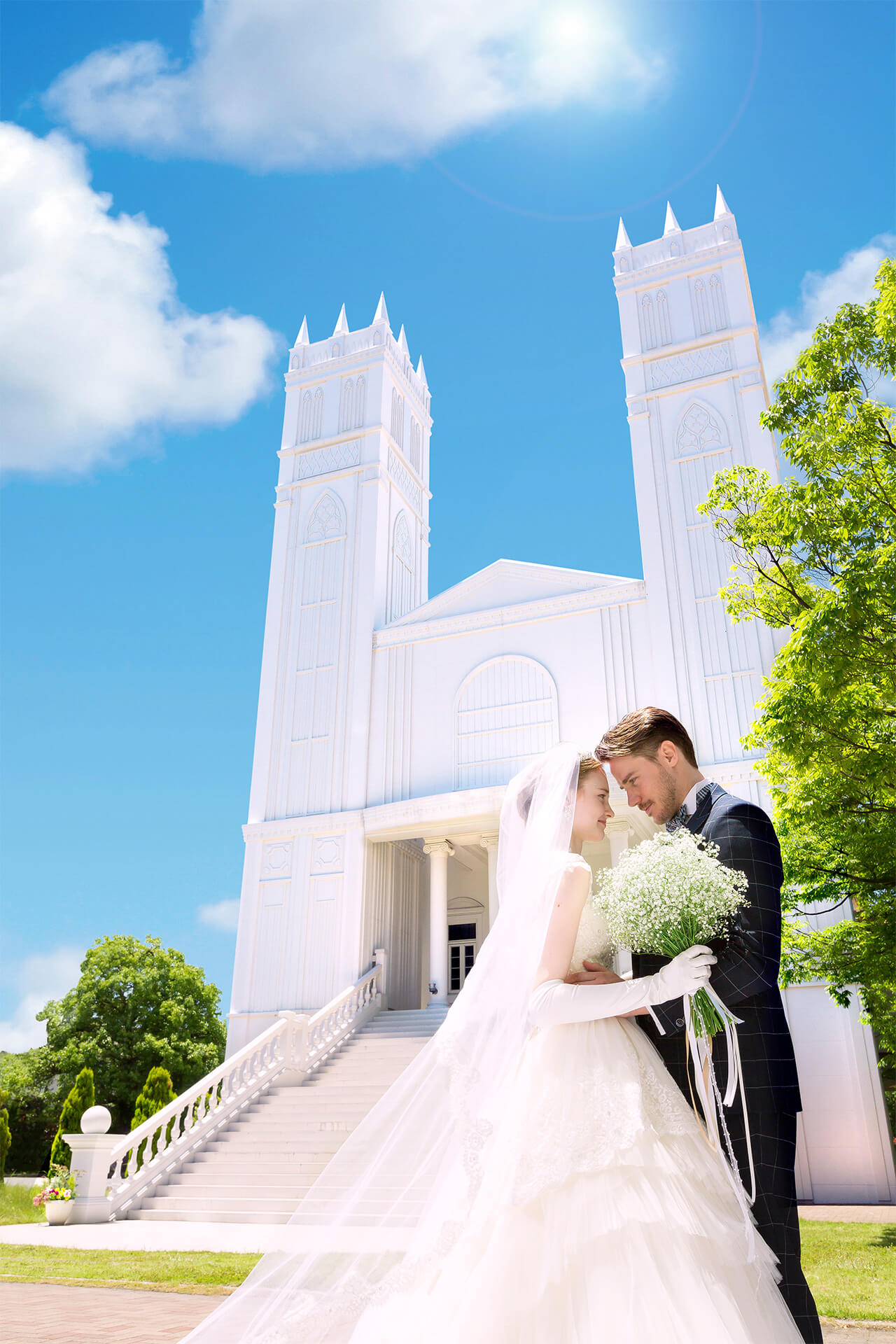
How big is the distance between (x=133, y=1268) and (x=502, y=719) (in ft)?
49.5

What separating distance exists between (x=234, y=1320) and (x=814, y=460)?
8.94 meters

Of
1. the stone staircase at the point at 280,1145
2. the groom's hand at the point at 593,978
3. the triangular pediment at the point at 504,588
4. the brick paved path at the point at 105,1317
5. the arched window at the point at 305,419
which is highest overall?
the arched window at the point at 305,419

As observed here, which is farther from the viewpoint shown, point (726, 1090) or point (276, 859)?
point (276, 859)

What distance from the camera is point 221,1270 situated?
23.0 ft

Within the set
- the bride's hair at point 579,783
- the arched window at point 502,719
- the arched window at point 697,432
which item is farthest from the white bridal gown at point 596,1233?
the arched window at point 697,432

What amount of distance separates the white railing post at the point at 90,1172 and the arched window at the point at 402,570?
50.2 feet

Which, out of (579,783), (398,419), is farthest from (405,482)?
(579,783)

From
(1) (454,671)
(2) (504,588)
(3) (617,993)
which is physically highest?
(2) (504,588)

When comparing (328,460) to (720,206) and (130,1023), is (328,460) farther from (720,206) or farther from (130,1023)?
(130,1023)

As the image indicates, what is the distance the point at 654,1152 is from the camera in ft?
9.68

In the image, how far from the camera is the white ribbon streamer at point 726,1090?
2.90 metres

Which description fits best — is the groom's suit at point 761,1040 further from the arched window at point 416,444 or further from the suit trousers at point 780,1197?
the arched window at point 416,444

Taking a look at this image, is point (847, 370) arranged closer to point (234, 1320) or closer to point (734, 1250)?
point (734, 1250)

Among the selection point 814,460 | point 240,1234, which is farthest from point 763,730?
point 240,1234
